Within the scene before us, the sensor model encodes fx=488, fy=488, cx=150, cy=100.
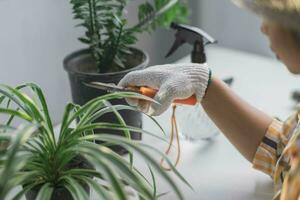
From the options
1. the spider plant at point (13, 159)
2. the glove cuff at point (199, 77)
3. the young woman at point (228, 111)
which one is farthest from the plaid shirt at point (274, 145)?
the spider plant at point (13, 159)

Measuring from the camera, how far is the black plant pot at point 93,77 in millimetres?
808

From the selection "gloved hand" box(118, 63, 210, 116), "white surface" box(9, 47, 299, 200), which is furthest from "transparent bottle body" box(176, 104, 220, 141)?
"gloved hand" box(118, 63, 210, 116)

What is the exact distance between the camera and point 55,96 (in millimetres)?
1078

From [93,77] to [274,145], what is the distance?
0.32 metres

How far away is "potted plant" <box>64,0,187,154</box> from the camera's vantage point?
826 mm

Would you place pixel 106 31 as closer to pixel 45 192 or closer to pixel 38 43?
pixel 38 43

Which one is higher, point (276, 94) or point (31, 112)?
point (31, 112)

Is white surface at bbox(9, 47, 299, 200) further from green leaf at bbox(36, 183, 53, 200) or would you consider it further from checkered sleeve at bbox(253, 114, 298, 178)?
green leaf at bbox(36, 183, 53, 200)

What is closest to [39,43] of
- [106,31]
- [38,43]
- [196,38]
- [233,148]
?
[38,43]

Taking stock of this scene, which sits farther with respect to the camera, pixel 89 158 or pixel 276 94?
pixel 276 94

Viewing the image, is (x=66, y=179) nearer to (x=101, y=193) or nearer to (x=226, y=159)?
(x=101, y=193)

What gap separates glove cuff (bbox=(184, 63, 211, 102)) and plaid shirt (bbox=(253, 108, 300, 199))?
0.13m

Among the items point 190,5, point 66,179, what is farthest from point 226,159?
point 190,5

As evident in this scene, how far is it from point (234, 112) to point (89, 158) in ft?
1.23
